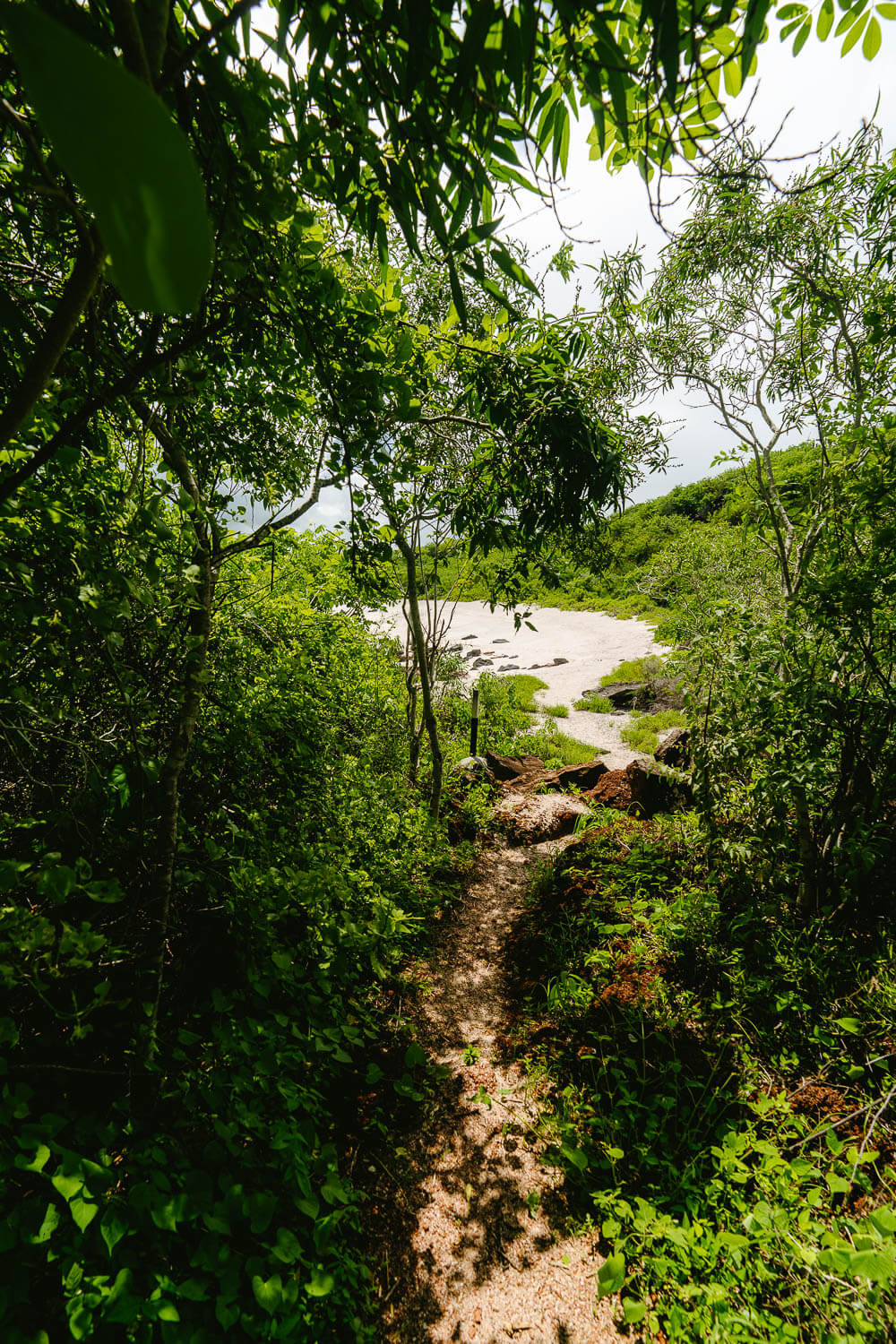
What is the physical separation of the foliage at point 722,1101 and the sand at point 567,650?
21.8 feet

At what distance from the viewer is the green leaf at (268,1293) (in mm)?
1608

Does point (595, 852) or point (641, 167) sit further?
point (595, 852)

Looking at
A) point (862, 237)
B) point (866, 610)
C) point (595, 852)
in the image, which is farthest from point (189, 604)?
point (862, 237)

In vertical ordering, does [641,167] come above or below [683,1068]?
above

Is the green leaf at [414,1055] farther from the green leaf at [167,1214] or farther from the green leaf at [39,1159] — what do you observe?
the green leaf at [39,1159]

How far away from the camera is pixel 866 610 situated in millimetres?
2945

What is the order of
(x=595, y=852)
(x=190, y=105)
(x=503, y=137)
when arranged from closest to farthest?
(x=503, y=137) → (x=190, y=105) → (x=595, y=852)

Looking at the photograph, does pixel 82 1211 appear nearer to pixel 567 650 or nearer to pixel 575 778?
pixel 575 778

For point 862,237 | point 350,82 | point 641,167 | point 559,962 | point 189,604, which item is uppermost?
point 862,237

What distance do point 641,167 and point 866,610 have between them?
9.17 ft

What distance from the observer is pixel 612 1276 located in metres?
2.13

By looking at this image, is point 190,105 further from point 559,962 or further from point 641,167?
point 559,962

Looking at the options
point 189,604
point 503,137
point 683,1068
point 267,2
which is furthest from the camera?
point 683,1068

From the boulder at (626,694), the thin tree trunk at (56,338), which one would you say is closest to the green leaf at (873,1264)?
the thin tree trunk at (56,338)
